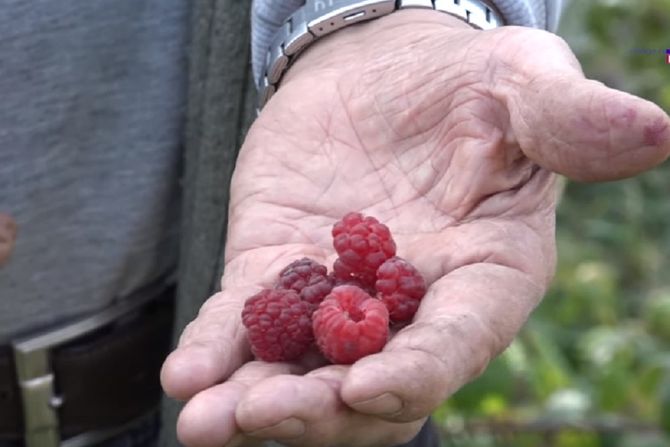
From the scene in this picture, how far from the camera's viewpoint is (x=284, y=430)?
75 centimetres

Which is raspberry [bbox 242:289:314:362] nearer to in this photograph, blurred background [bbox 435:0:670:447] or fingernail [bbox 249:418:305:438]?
fingernail [bbox 249:418:305:438]

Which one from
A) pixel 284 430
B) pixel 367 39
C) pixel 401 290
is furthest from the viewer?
pixel 367 39

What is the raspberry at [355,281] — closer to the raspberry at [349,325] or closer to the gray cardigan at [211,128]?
the raspberry at [349,325]

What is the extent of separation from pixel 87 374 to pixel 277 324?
37 cm

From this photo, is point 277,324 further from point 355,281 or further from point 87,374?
point 87,374

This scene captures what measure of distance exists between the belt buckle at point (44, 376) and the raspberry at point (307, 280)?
0.29m

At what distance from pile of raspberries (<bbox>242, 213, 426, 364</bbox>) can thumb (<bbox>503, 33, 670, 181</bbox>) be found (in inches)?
5.5

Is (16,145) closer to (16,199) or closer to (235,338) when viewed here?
(16,199)

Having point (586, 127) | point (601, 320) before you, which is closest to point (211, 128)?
point (586, 127)

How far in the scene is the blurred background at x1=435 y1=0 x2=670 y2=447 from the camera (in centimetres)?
151

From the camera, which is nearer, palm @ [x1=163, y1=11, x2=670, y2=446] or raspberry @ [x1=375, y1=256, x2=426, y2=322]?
palm @ [x1=163, y1=11, x2=670, y2=446]

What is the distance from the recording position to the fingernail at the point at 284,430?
741 millimetres

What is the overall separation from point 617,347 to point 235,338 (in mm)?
868

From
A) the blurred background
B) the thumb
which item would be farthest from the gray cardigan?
the blurred background
